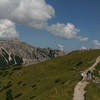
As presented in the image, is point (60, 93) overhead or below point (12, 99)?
overhead

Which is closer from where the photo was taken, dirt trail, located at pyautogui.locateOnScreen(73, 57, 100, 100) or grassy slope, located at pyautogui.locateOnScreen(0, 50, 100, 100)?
dirt trail, located at pyautogui.locateOnScreen(73, 57, 100, 100)

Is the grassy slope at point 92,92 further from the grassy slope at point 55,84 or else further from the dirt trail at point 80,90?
the grassy slope at point 55,84

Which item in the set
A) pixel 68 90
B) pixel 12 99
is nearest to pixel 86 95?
pixel 68 90

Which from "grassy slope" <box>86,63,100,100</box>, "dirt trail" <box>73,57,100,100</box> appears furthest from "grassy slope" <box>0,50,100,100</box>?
"grassy slope" <box>86,63,100,100</box>

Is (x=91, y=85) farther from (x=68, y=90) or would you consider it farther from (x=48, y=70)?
(x=48, y=70)

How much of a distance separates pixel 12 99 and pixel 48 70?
38924 millimetres

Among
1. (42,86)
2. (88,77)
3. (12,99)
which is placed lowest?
(12,99)

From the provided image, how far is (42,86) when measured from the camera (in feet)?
302

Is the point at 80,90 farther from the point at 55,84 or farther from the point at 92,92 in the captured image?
the point at 55,84

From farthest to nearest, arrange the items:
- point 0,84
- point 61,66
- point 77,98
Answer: point 0,84
point 61,66
point 77,98

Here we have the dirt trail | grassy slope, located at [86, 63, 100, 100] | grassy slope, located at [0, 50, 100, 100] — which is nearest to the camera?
grassy slope, located at [86, 63, 100, 100]

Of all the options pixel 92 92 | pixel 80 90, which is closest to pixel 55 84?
pixel 80 90

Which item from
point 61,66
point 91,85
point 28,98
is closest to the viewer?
point 91,85

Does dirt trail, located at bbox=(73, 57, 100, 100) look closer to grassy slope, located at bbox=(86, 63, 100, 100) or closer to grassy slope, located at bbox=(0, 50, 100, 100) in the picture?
grassy slope, located at bbox=(0, 50, 100, 100)
